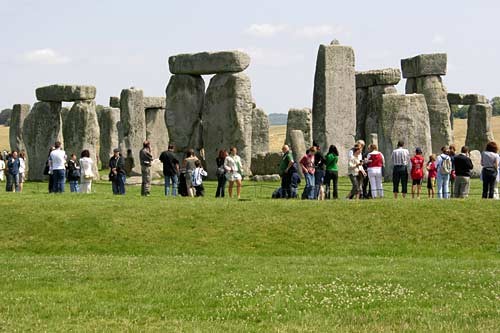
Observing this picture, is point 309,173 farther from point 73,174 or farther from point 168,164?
point 73,174

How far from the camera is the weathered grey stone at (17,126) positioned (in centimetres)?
4869

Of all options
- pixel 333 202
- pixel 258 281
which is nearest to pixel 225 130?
pixel 333 202

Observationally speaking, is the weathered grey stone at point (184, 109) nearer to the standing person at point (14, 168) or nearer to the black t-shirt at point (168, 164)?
the standing person at point (14, 168)

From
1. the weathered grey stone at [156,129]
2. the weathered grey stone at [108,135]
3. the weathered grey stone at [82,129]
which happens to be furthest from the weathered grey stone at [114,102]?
the weathered grey stone at [82,129]

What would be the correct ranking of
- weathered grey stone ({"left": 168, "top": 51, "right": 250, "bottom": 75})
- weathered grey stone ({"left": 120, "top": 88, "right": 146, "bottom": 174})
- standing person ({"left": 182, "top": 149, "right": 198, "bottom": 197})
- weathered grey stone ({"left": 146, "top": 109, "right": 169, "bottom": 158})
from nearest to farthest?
1. standing person ({"left": 182, "top": 149, "right": 198, "bottom": 197})
2. weathered grey stone ({"left": 168, "top": 51, "right": 250, "bottom": 75})
3. weathered grey stone ({"left": 120, "top": 88, "right": 146, "bottom": 174})
4. weathered grey stone ({"left": 146, "top": 109, "right": 169, "bottom": 158})

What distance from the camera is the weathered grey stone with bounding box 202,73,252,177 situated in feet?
131

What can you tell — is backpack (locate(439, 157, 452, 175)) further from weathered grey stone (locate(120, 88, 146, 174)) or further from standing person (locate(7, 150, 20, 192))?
weathered grey stone (locate(120, 88, 146, 174))

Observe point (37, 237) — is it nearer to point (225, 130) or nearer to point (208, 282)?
point (208, 282)

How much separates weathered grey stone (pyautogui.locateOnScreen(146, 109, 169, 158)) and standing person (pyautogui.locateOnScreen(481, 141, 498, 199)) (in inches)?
918

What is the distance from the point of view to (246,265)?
19141mm

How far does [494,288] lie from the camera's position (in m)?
16.4

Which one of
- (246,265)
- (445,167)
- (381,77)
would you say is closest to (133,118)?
(381,77)

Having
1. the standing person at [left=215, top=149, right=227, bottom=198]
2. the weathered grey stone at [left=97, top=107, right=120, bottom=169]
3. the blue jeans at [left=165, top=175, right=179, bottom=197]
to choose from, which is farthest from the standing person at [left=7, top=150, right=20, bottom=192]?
the weathered grey stone at [left=97, top=107, right=120, bottom=169]

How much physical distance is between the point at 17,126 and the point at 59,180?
64.7 feet
